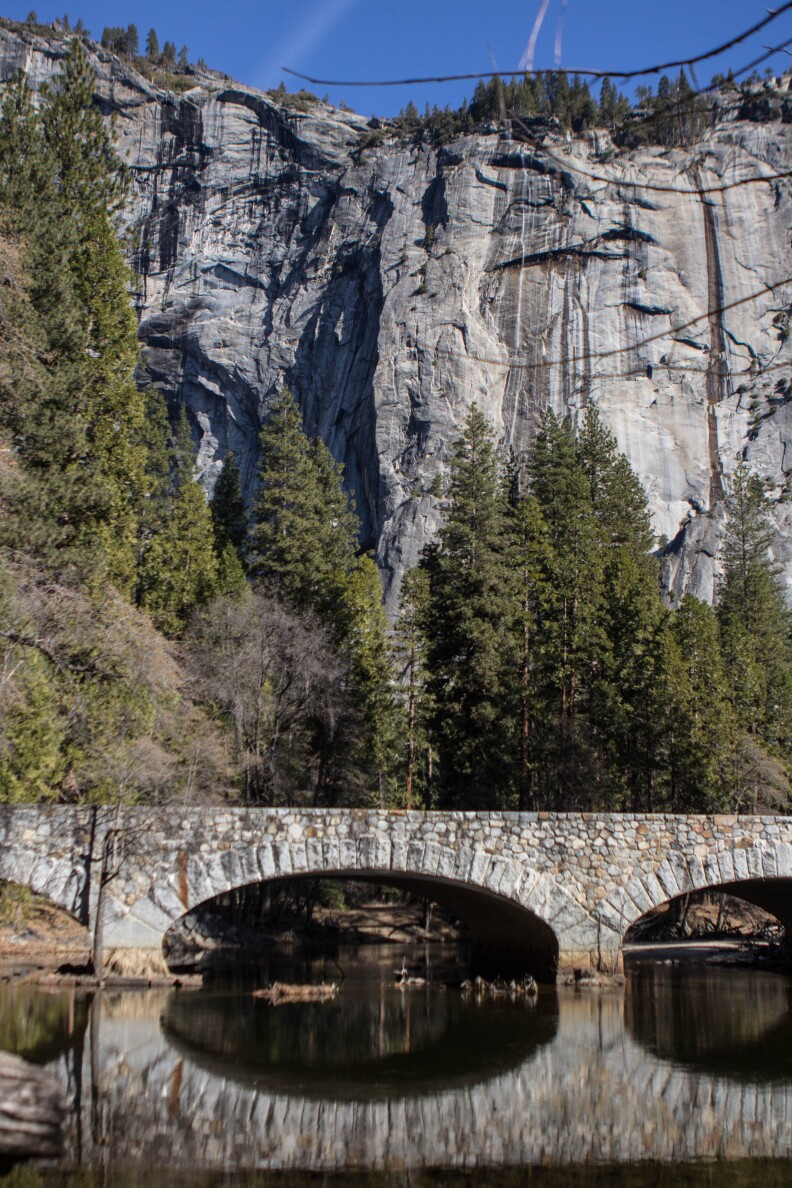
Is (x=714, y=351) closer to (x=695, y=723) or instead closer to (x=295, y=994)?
(x=695, y=723)

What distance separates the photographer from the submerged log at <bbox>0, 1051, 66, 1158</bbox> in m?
6.64

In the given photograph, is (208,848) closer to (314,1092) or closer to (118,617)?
(118,617)

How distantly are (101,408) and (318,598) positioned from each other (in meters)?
11.4

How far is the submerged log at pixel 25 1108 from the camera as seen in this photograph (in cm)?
664

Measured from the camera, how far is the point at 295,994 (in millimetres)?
17031

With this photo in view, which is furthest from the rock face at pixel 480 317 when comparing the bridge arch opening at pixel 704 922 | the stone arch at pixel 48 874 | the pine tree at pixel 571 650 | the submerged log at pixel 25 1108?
the submerged log at pixel 25 1108

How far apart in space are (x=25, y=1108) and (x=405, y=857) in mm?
10419

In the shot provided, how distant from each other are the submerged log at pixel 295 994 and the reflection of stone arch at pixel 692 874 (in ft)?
16.2

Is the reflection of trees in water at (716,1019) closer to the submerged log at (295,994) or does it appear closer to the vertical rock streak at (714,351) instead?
the submerged log at (295,994)

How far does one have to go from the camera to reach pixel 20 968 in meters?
17.9

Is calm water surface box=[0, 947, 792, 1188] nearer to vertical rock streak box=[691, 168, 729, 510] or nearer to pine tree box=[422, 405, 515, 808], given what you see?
pine tree box=[422, 405, 515, 808]

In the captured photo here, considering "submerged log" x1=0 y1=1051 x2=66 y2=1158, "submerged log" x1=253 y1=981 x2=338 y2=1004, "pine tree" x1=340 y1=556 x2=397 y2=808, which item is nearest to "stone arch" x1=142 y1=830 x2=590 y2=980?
"submerged log" x1=253 y1=981 x2=338 y2=1004

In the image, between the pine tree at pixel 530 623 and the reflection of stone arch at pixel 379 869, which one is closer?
the reflection of stone arch at pixel 379 869

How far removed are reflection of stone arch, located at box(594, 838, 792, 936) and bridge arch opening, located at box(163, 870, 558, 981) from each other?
126cm
